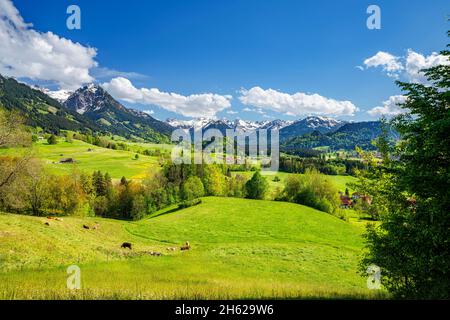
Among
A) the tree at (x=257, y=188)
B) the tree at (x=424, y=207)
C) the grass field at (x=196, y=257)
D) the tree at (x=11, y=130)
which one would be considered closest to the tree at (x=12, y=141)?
the tree at (x=11, y=130)

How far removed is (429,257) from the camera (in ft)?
46.2

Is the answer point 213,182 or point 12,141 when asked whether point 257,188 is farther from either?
point 12,141

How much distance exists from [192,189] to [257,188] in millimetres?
24002

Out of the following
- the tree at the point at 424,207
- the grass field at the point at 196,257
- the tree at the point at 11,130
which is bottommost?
the grass field at the point at 196,257

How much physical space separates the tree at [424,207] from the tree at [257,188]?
88826 mm

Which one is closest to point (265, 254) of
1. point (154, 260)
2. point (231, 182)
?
point (154, 260)

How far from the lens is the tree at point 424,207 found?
522 inches

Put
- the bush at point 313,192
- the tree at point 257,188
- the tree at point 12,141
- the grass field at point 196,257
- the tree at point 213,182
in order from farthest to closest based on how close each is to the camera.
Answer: the tree at point 213,182 → the tree at point 257,188 → the bush at point 313,192 → the tree at point 12,141 → the grass field at point 196,257

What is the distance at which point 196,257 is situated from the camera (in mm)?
43094

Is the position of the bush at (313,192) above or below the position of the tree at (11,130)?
below

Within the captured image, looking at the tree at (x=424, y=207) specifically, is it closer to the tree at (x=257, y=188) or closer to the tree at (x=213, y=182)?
the tree at (x=257, y=188)
